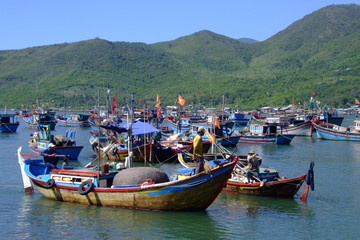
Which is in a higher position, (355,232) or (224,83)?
(224,83)

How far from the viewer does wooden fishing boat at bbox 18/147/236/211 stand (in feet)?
66.8

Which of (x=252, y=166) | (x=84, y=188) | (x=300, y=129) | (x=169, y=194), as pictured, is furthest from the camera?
(x=300, y=129)

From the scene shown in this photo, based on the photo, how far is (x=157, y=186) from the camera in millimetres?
20219

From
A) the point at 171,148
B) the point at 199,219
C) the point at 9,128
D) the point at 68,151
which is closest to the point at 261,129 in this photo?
the point at 171,148

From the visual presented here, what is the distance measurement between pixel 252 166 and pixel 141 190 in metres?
6.71

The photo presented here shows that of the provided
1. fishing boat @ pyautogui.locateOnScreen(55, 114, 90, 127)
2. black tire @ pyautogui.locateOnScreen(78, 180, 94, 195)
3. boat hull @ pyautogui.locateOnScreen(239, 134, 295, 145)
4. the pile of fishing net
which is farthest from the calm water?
fishing boat @ pyautogui.locateOnScreen(55, 114, 90, 127)

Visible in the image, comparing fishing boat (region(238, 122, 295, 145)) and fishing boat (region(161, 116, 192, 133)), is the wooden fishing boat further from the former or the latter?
fishing boat (region(238, 122, 295, 145))

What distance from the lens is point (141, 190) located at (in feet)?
67.5

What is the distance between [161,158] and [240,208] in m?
16.8

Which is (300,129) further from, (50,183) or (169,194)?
(169,194)

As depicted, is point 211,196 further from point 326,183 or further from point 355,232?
point 326,183

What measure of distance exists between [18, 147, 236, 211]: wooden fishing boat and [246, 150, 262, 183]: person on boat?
135 inches

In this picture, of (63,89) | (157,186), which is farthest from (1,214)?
(63,89)

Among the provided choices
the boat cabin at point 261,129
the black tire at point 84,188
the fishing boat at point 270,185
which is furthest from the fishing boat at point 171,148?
the boat cabin at point 261,129
